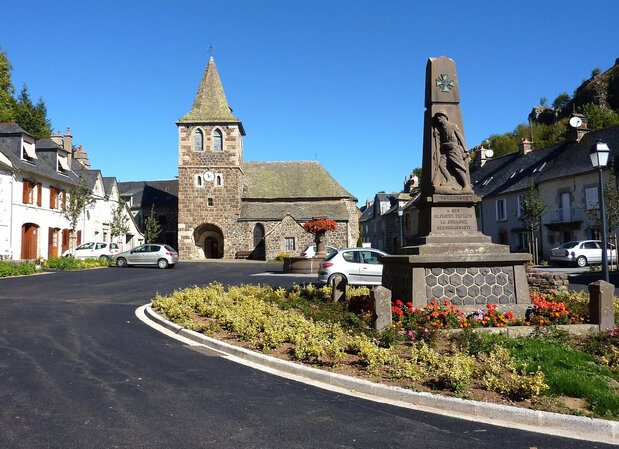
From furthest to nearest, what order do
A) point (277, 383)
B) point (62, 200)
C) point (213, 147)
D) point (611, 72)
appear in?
point (611, 72), point (213, 147), point (62, 200), point (277, 383)

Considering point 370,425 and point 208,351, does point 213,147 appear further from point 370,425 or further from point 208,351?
point 370,425

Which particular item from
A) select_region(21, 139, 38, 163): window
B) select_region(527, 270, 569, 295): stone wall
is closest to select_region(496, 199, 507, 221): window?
select_region(527, 270, 569, 295): stone wall

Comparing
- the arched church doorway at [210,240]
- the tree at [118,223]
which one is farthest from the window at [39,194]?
the arched church doorway at [210,240]

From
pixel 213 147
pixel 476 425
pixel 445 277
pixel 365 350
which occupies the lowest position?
pixel 476 425

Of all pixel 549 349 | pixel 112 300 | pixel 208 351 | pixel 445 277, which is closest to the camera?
pixel 549 349

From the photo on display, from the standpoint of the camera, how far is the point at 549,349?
19.3 feet

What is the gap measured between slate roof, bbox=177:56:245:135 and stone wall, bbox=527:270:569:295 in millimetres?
34068

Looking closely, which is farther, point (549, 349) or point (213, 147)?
point (213, 147)

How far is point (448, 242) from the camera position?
8.18 meters

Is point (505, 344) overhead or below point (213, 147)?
below

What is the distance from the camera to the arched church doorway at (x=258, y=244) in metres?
41.7

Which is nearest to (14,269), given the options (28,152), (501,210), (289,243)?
(28,152)

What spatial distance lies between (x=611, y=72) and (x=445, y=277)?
62.3 m

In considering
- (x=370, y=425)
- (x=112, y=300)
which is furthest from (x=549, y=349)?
(x=112, y=300)
